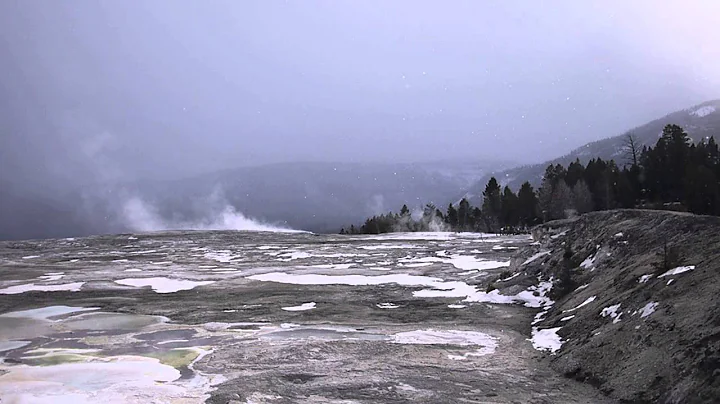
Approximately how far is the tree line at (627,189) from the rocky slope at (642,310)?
40364 mm

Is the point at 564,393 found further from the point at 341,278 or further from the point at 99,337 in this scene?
the point at 341,278

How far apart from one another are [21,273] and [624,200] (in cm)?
6715

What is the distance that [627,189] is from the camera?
2625 inches

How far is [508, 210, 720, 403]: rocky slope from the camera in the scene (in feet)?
27.2

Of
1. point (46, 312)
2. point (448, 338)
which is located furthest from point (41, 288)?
point (448, 338)

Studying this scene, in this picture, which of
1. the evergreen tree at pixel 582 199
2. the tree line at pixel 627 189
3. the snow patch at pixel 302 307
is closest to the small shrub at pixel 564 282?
the snow patch at pixel 302 307

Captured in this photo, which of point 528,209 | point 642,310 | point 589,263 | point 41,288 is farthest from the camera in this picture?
point 528,209

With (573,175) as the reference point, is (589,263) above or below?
below

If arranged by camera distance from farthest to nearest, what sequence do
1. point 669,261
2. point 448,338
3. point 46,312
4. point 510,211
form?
1. point 510,211
2. point 46,312
3. point 448,338
4. point 669,261

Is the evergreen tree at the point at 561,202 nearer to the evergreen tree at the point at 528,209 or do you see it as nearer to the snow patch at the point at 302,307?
the evergreen tree at the point at 528,209

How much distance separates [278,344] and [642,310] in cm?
876

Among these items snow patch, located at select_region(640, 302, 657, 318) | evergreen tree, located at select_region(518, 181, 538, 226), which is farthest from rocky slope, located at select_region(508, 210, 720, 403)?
evergreen tree, located at select_region(518, 181, 538, 226)


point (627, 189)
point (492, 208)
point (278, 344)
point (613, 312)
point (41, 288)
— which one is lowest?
point (278, 344)

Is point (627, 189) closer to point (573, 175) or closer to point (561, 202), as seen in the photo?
point (561, 202)
